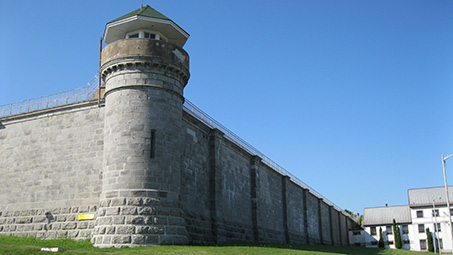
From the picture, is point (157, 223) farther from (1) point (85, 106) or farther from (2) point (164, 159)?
(1) point (85, 106)

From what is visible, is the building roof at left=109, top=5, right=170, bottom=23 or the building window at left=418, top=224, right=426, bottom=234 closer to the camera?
the building roof at left=109, top=5, right=170, bottom=23

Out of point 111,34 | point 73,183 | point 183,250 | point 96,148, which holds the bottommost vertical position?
point 183,250

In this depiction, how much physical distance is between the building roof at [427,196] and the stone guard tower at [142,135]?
2546 inches

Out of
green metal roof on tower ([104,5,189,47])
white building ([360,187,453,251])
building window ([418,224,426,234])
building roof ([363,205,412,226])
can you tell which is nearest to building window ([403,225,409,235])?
white building ([360,187,453,251])

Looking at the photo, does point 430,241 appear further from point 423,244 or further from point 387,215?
point 387,215

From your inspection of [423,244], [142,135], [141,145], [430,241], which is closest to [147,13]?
[142,135]

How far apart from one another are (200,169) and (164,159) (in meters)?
6.58

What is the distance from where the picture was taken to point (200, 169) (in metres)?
28.2

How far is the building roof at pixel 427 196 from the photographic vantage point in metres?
75.9

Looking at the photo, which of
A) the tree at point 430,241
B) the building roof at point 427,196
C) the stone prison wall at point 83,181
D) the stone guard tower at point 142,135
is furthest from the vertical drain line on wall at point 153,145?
the building roof at point 427,196

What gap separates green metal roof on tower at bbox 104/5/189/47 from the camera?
23.3 m

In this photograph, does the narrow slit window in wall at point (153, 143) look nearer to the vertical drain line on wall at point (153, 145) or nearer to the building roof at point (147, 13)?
the vertical drain line on wall at point (153, 145)

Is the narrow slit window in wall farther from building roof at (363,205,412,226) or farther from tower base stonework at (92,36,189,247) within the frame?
building roof at (363,205,412,226)

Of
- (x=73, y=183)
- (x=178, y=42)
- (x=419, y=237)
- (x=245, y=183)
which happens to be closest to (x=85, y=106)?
(x=73, y=183)
